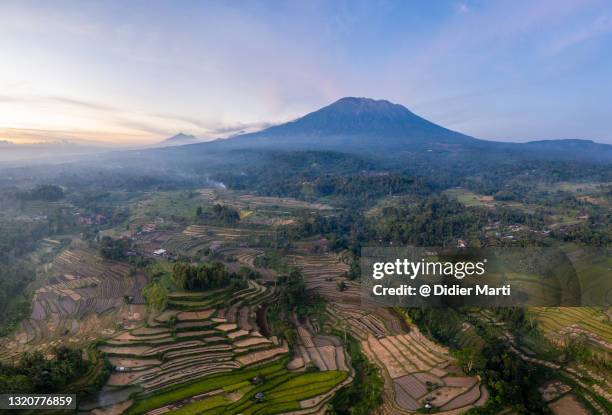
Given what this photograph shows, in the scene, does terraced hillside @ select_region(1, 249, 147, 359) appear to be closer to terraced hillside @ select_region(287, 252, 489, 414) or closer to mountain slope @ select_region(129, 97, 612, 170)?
terraced hillside @ select_region(287, 252, 489, 414)

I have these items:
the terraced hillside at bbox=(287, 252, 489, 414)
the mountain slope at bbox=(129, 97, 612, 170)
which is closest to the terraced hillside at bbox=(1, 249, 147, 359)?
the terraced hillside at bbox=(287, 252, 489, 414)

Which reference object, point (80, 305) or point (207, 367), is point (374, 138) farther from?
point (207, 367)

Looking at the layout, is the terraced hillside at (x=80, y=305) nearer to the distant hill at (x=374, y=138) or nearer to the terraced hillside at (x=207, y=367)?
the terraced hillside at (x=207, y=367)

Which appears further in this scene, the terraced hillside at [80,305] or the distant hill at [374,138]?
the distant hill at [374,138]

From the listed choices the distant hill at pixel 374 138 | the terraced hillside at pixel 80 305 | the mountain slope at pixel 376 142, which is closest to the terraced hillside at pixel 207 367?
the terraced hillside at pixel 80 305

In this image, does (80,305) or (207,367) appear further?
(80,305)

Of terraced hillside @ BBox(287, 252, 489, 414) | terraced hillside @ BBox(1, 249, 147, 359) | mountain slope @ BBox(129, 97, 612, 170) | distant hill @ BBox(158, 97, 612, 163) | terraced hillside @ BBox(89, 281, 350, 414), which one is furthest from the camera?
distant hill @ BBox(158, 97, 612, 163)

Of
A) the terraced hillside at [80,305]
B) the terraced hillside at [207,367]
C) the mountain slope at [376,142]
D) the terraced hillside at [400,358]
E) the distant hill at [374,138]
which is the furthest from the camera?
the distant hill at [374,138]

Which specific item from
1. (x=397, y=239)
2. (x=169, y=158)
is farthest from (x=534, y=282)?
(x=169, y=158)

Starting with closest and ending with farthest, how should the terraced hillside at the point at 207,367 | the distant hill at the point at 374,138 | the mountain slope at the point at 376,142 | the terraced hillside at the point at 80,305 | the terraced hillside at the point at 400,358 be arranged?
the terraced hillside at the point at 207,367 < the terraced hillside at the point at 400,358 < the terraced hillside at the point at 80,305 < the mountain slope at the point at 376,142 < the distant hill at the point at 374,138

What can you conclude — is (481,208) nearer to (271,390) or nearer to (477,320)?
(477,320)

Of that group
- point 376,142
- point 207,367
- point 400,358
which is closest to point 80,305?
point 207,367
